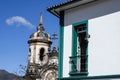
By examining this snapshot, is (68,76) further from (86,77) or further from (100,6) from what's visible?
(100,6)

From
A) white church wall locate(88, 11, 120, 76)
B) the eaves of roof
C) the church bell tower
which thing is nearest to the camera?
white church wall locate(88, 11, 120, 76)

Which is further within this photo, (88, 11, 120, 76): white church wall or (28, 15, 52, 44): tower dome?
(28, 15, 52, 44): tower dome

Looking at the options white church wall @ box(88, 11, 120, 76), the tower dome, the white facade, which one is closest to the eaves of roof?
the white facade

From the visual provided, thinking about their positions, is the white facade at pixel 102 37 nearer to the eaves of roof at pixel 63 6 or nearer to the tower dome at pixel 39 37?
the eaves of roof at pixel 63 6

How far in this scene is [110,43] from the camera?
1080 cm

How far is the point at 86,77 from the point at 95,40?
4.47 feet

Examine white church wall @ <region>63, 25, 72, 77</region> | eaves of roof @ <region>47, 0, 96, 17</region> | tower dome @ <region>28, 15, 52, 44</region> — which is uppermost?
tower dome @ <region>28, 15, 52, 44</region>

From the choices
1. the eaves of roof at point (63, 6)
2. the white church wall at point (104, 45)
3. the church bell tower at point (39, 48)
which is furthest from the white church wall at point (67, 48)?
the church bell tower at point (39, 48)

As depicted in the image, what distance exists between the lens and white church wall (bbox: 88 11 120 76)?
417 inches

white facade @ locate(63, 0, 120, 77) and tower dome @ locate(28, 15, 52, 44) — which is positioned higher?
tower dome @ locate(28, 15, 52, 44)

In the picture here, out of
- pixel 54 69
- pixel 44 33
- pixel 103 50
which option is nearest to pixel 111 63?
pixel 103 50

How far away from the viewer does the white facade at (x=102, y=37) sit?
10648 millimetres

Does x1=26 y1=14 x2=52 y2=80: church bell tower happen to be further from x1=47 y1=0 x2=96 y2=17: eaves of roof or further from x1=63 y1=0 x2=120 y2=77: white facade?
x1=63 y1=0 x2=120 y2=77: white facade

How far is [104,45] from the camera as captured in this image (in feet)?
36.0
